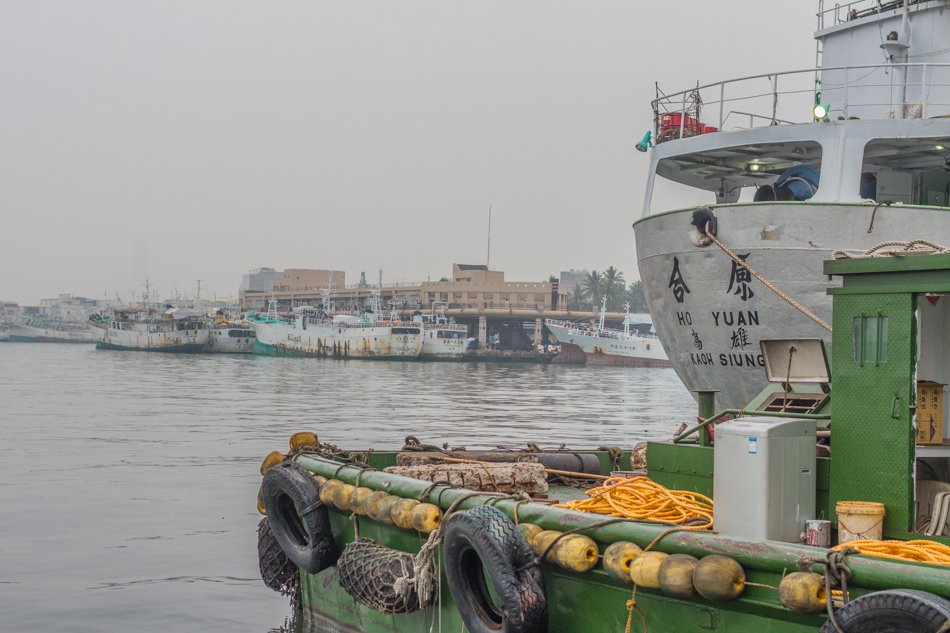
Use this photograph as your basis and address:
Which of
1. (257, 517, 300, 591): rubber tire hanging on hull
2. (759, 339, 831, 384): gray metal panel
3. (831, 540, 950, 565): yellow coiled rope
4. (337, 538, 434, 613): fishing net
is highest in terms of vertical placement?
(759, 339, 831, 384): gray metal panel

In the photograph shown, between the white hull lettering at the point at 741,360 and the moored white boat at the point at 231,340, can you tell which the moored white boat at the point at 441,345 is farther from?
the white hull lettering at the point at 741,360

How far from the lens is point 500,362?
136m

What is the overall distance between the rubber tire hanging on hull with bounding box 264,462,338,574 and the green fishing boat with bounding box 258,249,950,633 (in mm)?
713

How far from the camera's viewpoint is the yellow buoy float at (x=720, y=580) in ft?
19.4

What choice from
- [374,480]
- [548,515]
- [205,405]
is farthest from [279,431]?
[548,515]

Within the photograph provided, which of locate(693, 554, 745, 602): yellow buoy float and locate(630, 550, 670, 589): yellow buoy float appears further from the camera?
locate(630, 550, 670, 589): yellow buoy float

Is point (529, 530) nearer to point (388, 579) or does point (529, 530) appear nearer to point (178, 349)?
point (388, 579)

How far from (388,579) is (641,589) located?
257 centimetres

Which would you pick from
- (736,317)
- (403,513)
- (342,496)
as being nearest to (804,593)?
(403,513)

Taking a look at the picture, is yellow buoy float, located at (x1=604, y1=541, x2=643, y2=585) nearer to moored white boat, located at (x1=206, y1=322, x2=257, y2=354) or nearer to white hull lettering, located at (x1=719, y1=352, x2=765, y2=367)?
white hull lettering, located at (x1=719, y1=352, x2=765, y2=367)

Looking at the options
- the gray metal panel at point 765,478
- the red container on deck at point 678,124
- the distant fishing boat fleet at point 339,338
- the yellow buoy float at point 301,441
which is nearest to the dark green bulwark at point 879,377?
the gray metal panel at point 765,478

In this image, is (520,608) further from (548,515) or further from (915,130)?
(915,130)

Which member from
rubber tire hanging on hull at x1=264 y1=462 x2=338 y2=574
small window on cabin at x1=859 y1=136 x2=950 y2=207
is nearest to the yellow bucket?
rubber tire hanging on hull at x1=264 y1=462 x2=338 y2=574

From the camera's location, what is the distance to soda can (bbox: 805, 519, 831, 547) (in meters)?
6.90
